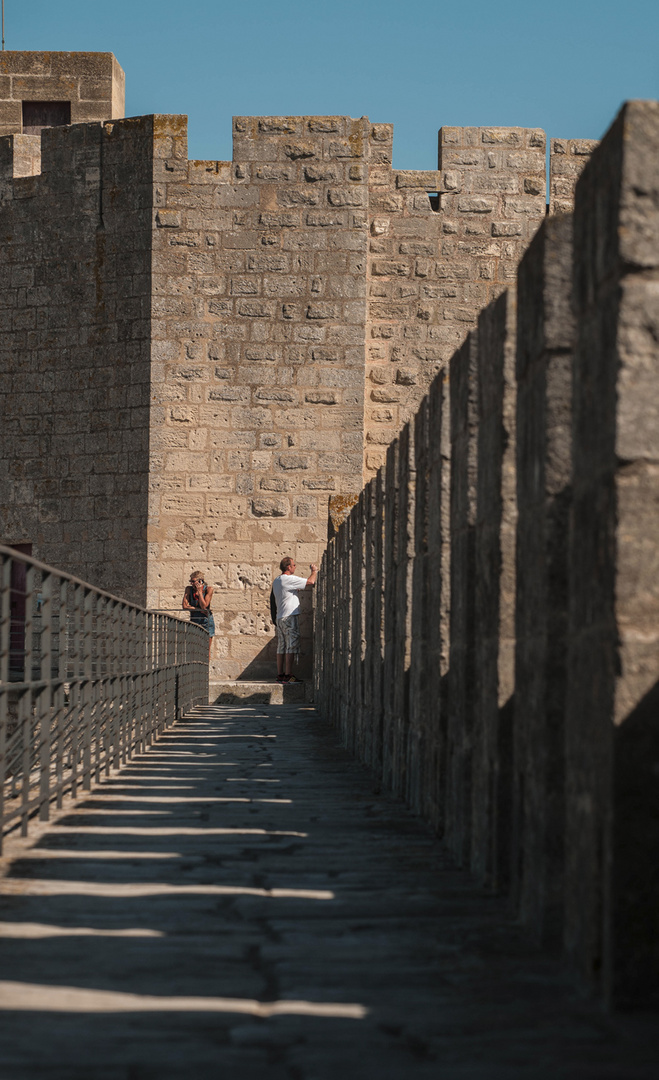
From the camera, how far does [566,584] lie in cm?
247

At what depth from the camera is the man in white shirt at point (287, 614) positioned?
12570 mm

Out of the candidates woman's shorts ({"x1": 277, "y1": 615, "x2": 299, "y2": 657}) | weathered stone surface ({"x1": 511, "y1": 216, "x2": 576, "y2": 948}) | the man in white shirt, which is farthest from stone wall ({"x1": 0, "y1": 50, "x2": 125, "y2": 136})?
weathered stone surface ({"x1": 511, "y1": 216, "x2": 576, "y2": 948})

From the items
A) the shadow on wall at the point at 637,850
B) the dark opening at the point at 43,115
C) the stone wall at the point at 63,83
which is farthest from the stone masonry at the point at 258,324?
the shadow on wall at the point at 637,850

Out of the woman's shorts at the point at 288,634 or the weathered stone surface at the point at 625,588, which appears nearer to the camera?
the weathered stone surface at the point at 625,588

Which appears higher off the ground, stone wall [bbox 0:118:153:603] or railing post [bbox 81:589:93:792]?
stone wall [bbox 0:118:153:603]

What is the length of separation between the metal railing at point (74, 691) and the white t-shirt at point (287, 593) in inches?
148

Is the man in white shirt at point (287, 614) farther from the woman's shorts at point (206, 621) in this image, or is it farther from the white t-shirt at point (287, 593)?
the woman's shorts at point (206, 621)

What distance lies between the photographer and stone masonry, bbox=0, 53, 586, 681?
13188 millimetres

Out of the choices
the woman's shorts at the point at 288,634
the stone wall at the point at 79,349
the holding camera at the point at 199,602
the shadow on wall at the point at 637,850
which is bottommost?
the shadow on wall at the point at 637,850

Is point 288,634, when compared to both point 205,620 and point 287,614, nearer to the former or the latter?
point 287,614

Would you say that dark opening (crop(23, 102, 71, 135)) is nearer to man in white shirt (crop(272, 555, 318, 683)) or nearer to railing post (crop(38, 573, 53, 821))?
man in white shirt (crop(272, 555, 318, 683))

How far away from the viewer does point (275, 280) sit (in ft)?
43.7

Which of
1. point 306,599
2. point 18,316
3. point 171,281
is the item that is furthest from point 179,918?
point 18,316

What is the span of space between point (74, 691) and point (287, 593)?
305 inches
